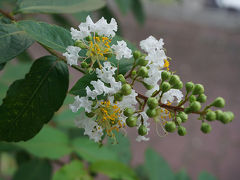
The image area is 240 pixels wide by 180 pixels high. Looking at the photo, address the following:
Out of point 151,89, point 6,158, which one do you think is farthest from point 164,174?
→ point 6,158

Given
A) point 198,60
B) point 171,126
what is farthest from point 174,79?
point 198,60

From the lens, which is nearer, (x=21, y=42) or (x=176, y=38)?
(x=21, y=42)

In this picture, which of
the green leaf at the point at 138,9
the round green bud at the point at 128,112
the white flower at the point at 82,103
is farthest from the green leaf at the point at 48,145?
the green leaf at the point at 138,9

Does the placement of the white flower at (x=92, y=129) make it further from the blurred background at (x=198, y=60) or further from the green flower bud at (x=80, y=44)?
the blurred background at (x=198, y=60)

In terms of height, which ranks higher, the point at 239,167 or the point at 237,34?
the point at 237,34

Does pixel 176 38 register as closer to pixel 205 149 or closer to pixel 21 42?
pixel 205 149

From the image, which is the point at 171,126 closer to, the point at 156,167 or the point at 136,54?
the point at 136,54
